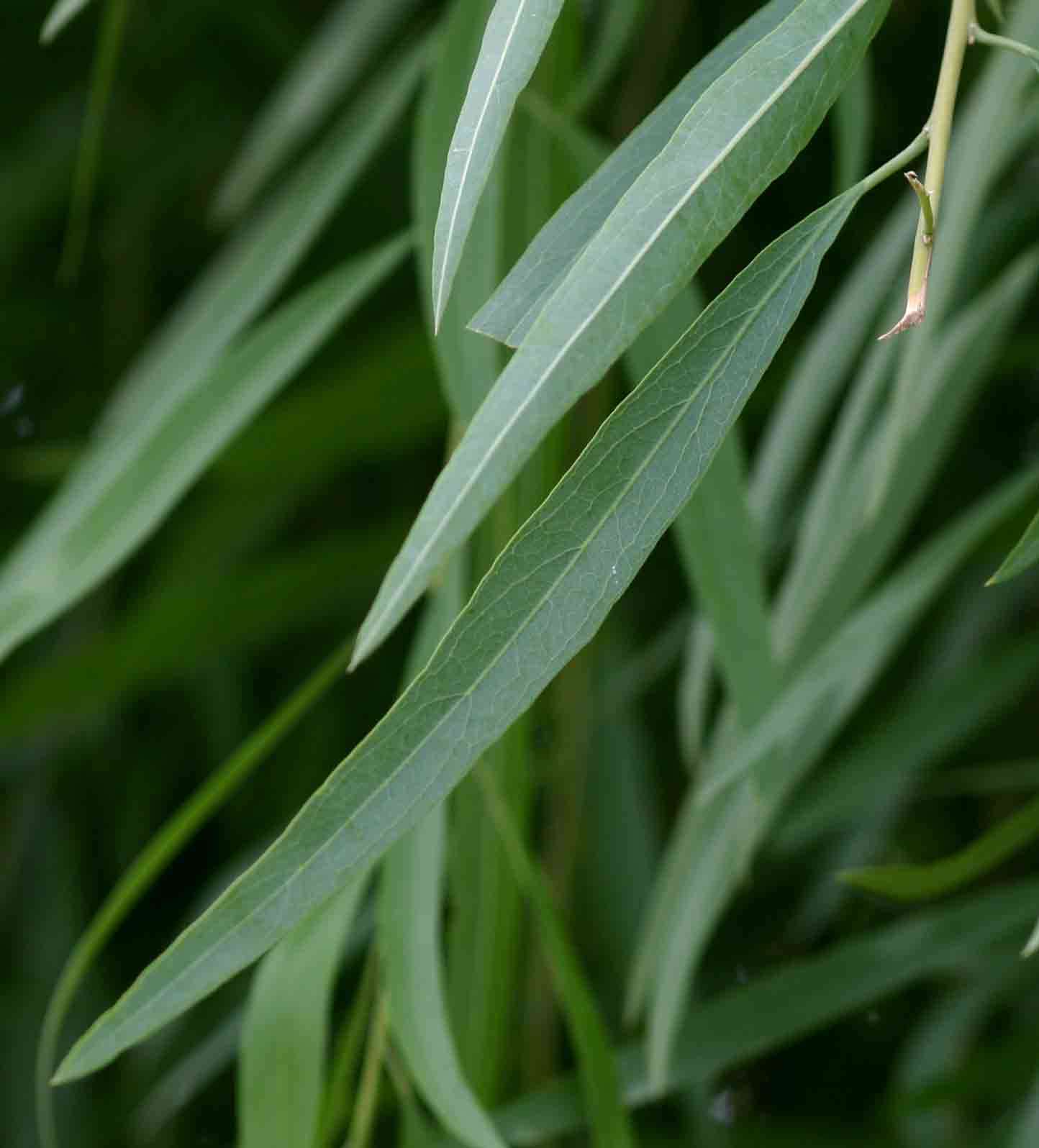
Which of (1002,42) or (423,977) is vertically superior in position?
(1002,42)

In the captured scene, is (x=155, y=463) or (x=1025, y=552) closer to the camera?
(x=1025, y=552)

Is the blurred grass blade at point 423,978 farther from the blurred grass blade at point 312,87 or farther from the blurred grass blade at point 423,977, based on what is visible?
the blurred grass blade at point 312,87

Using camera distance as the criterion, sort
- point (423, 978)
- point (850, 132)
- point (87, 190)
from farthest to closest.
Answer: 1. point (87, 190)
2. point (850, 132)
3. point (423, 978)

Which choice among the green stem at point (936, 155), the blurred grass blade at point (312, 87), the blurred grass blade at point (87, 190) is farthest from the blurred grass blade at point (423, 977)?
the blurred grass blade at point (87, 190)

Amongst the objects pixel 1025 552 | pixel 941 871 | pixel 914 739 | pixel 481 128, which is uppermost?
pixel 481 128

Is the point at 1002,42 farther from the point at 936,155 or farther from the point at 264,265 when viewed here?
the point at 264,265

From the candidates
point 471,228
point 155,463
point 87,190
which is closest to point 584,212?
point 471,228
